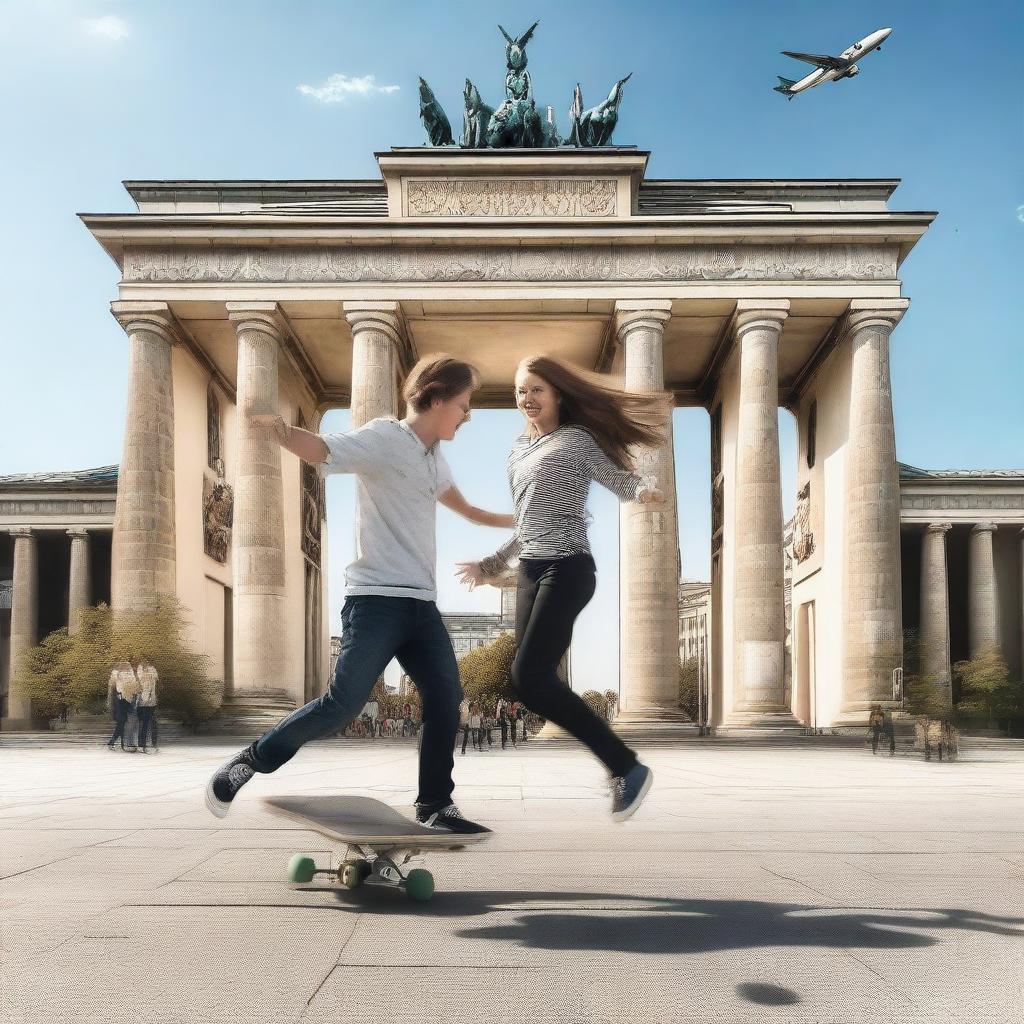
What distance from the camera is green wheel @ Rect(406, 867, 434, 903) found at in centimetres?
504

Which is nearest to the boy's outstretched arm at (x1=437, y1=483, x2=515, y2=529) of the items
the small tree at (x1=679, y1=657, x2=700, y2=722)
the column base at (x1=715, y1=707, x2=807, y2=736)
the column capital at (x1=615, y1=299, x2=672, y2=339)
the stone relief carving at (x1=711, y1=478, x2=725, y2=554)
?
the column base at (x1=715, y1=707, x2=807, y2=736)

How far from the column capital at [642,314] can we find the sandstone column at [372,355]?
7.40 m

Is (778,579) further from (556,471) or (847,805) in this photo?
(556,471)

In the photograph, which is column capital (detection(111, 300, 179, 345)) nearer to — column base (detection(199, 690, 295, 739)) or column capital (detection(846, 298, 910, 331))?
column base (detection(199, 690, 295, 739))

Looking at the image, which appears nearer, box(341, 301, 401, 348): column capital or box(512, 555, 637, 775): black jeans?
box(512, 555, 637, 775): black jeans

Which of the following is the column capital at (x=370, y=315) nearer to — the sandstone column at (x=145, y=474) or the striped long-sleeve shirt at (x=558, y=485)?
the sandstone column at (x=145, y=474)

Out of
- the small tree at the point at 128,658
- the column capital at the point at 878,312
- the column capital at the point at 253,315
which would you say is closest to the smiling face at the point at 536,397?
the small tree at the point at 128,658

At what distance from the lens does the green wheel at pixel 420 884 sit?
5.04 m

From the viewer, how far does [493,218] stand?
38438 mm

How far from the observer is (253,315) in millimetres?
38156

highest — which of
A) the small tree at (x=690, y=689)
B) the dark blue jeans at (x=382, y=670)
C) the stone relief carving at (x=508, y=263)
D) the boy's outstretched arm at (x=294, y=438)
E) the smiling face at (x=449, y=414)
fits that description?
the stone relief carving at (x=508, y=263)

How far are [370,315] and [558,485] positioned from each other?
33.1m

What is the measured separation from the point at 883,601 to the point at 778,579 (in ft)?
10.8

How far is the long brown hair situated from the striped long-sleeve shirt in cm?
6
